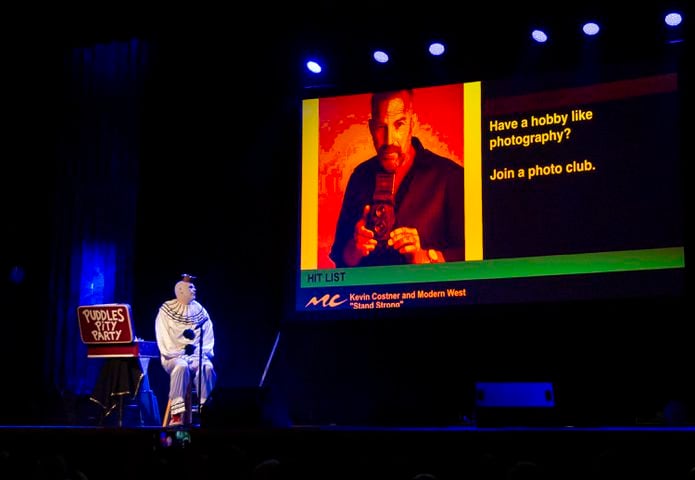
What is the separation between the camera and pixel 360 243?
712 centimetres

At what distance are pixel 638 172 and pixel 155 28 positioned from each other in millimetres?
3961

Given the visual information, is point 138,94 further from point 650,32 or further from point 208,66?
point 650,32

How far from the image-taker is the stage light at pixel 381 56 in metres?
7.07

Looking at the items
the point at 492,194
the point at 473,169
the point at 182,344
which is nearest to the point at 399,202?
the point at 473,169

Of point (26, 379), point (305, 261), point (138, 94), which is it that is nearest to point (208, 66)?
point (138, 94)

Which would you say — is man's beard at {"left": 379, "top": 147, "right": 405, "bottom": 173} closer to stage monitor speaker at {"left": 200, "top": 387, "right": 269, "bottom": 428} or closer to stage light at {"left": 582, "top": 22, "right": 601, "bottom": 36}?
stage light at {"left": 582, "top": 22, "right": 601, "bottom": 36}

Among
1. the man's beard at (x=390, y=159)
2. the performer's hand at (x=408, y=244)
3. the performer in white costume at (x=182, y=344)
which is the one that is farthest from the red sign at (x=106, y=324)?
the man's beard at (x=390, y=159)

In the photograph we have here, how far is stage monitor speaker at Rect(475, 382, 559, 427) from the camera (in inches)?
201

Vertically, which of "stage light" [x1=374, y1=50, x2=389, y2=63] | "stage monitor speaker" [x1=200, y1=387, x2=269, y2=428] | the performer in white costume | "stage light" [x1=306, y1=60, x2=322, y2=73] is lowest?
"stage monitor speaker" [x1=200, y1=387, x2=269, y2=428]

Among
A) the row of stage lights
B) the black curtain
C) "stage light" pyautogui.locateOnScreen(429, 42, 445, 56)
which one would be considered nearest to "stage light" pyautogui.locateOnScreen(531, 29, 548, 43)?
the row of stage lights

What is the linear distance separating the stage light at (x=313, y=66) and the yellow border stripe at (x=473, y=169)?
1.20 meters

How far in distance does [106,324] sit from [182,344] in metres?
0.59

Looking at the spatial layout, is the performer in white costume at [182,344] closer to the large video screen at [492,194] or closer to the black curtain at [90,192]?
the large video screen at [492,194]

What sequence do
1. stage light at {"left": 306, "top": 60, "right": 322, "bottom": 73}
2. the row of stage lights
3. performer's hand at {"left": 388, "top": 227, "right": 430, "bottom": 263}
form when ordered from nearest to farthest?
1. the row of stage lights
2. performer's hand at {"left": 388, "top": 227, "right": 430, "bottom": 263}
3. stage light at {"left": 306, "top": 60, "right": 322, "bottom": 73}
